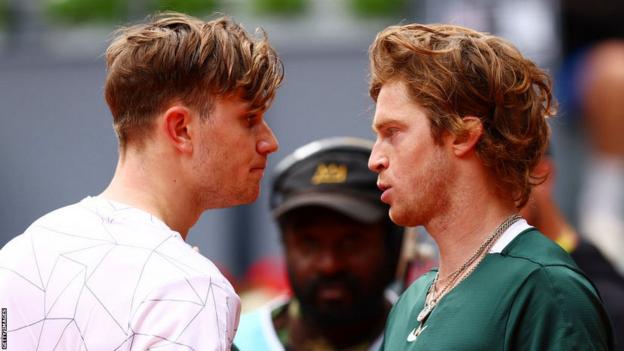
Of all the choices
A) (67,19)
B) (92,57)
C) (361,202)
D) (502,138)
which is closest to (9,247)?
(502,138)

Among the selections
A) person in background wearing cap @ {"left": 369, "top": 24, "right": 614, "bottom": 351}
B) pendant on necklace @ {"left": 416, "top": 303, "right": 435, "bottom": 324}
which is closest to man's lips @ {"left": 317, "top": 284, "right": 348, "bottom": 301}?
person in background wearing cap @ {"left": 369, "top": 24, "right": 614, "bottom": 351}

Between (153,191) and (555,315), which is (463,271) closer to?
(555,315)

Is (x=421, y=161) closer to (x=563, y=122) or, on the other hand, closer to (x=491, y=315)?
(x=491, y=315)

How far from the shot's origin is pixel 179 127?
2586 millimetres

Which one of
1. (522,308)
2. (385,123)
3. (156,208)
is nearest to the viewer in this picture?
(522,308)

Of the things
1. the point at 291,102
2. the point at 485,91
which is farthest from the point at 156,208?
the point at 291,102

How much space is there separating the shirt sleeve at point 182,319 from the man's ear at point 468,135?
2.21 ft

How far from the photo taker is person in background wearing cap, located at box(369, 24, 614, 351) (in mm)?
2506

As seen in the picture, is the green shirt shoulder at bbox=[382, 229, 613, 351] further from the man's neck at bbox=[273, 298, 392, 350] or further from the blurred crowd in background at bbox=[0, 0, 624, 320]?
the blurred crowd in background at bbox=[0, 0, 624, 320]

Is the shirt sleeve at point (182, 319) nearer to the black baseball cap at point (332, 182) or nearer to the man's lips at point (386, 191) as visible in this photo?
the man's lips at point (386, 191)

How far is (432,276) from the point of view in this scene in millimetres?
2791

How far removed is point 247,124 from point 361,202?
1328 millimetres

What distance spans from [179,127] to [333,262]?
4.56 feet

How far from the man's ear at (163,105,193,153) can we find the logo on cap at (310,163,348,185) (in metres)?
1.47
